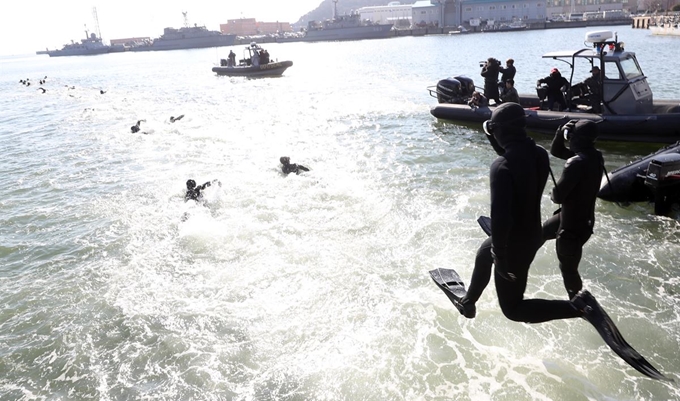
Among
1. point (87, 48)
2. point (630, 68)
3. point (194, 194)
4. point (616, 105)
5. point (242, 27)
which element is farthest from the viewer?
point (242, 27)

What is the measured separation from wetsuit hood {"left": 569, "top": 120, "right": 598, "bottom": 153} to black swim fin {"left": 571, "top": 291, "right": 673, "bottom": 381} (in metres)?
1.35

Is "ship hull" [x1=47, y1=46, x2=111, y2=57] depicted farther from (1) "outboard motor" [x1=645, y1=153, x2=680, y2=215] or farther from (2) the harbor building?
(1) "outboard motor" [x1=645, y1=153, x2=680, y2=215]

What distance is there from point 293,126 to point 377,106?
15.1ft

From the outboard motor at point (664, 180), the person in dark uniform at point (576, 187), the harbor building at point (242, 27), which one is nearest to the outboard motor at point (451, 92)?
the outboard motor at point (664, 180)

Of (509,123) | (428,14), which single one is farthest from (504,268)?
(428,14)

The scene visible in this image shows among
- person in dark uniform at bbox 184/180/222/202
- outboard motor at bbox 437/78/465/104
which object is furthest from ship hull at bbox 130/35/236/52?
person in dark uniform at bbox 184/180/222/202

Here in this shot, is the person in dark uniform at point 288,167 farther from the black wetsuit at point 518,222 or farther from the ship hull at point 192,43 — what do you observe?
the ship hull at point 192,43

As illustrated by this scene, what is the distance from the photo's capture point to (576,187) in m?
4.05

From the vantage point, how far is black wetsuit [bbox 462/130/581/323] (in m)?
3.34

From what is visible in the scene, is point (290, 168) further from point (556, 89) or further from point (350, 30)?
point (350, 30)

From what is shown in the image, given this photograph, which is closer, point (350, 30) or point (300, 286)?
point (300, 286)

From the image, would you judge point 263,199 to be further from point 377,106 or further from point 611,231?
point 377,106

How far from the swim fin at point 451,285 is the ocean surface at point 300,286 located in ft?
2.45

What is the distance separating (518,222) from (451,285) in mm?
1201
